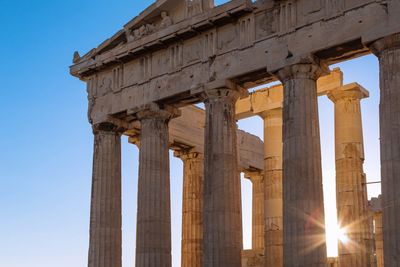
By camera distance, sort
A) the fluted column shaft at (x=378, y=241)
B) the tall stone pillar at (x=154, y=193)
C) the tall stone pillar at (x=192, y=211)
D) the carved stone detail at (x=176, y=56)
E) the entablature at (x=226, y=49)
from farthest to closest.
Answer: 1. the fluted column shaft at (x=378, y=241)
2. the tall stone pillar at (x=192, y=211)
3. the carved stone detail at (x=176, y=56)
4. the tall stone pillar at (x=154, y=193)
5. the entablature at (x=226, y=49)

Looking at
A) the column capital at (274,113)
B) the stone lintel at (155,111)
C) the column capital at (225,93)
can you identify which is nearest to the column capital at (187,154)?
the column capital at (274,113)

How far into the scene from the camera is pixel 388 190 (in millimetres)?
25953

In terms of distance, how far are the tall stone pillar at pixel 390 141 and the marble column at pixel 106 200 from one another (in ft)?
47.6

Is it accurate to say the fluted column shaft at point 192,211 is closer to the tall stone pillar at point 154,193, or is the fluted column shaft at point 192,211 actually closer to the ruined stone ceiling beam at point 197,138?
the ruined stone ceiling beam at point 197,138

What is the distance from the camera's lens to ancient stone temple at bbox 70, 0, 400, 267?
2789 cm

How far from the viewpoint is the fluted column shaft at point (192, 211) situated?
4094cm

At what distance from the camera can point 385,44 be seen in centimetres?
2709

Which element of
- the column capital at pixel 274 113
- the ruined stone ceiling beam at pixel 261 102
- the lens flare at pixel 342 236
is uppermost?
the ruined stone ceiling beam at pixel 261 102

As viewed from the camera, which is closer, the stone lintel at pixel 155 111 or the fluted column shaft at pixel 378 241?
the stone lintel at pixel 155 111

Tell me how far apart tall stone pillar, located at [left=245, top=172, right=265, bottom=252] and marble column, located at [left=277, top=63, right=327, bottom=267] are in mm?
15983

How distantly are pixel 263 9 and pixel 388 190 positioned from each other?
31.0 ft

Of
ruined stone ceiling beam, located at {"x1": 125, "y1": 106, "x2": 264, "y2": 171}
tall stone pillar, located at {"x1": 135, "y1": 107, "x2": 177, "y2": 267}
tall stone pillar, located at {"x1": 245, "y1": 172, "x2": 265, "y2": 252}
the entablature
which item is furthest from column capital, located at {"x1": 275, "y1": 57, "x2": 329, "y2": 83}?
tall stone pillar, located at {"x1": 245, "y1": 172, "x2": 265, "y2": 252}

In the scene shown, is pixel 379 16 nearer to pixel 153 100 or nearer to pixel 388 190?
pixel 388 190

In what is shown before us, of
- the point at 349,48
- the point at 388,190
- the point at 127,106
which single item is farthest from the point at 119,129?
the point at 388,190
